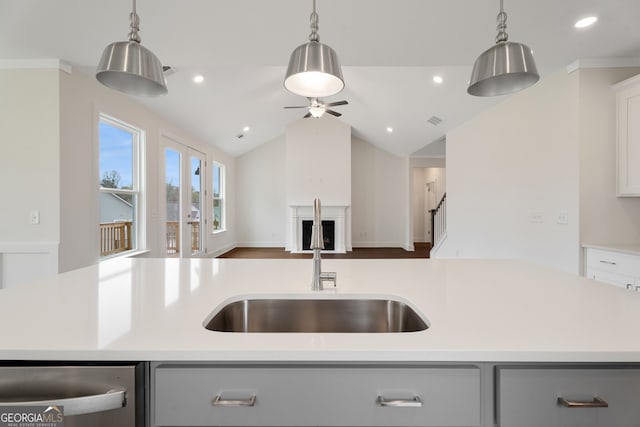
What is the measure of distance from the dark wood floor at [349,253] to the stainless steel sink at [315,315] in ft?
19.6

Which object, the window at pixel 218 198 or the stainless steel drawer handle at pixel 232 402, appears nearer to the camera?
the stainless steel drawer handle at pixel 232 402

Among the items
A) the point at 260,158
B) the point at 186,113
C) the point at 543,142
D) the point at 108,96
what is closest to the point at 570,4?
the point at 543,142

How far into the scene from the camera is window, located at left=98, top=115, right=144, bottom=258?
363cm

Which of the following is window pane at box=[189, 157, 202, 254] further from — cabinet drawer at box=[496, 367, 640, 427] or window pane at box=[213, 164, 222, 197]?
cabinet drawer at box=[496, 367, 640, 427]

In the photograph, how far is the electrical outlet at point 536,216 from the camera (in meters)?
3.40

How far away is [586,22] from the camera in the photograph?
2.30 metres

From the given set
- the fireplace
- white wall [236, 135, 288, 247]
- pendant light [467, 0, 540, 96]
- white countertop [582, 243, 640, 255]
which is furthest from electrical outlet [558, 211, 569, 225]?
white wall [236, 135, 288, 247]

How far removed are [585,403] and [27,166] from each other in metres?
3.94

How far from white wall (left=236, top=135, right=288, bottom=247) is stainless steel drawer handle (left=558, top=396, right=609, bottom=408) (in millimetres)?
8430

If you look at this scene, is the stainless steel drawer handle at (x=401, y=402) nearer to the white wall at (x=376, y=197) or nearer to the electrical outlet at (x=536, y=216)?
the electrical outlet at (x=536, y=216)

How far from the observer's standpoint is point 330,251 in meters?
7.96

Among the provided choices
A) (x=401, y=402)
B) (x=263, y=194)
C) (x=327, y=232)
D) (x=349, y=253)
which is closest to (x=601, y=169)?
(x=401, y=402)

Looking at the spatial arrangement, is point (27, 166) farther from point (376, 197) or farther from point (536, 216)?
point (376, 197)

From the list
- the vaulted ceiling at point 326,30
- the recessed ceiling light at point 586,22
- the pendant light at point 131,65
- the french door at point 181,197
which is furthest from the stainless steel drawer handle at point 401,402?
the french door at point 181,197
